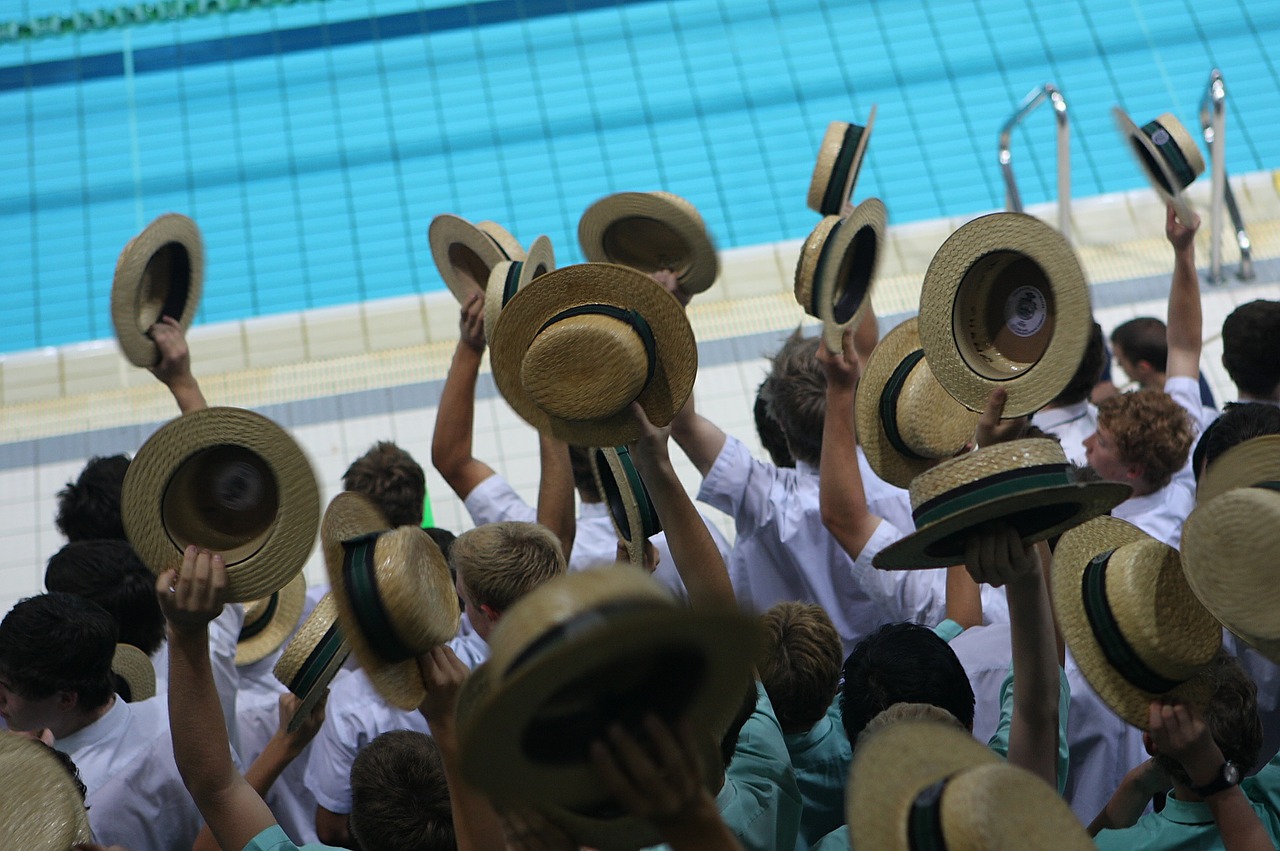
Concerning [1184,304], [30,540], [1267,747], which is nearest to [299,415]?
[30,540]

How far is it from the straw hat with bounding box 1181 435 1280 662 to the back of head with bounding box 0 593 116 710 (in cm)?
207

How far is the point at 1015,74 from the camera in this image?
9734 millimetres

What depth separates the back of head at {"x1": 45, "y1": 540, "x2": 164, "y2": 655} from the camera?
306 centimetres

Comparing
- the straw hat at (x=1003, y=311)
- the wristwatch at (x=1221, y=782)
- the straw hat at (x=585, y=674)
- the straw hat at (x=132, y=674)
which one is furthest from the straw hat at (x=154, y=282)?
the wristwatch at (x=1221, y=782)

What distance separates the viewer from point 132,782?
103 inches

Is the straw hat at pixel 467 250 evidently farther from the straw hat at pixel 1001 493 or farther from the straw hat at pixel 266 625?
the straw hat at pixel 1001 493

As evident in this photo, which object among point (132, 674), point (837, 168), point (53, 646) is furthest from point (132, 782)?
point (837, 168)

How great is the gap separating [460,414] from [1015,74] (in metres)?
7.64

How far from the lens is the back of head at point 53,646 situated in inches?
100.0

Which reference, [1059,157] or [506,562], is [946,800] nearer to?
[506,562]

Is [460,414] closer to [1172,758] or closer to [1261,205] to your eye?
[1172,758]

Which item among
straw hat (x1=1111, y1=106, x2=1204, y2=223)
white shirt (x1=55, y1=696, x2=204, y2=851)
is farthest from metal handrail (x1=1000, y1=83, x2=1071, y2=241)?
white shirt (x1=55, y1=696, x2=204, y2=851)

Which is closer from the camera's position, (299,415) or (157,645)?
(157,645)

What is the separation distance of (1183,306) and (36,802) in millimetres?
3210
